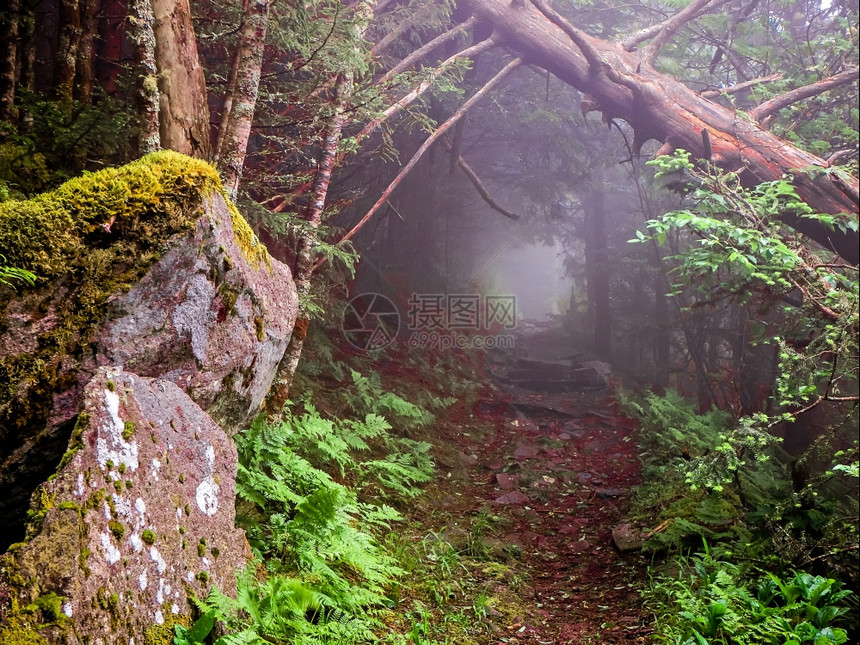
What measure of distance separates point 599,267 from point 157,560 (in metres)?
17.5

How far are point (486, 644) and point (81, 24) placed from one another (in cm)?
Answer: 564

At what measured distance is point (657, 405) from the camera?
35.5 feet

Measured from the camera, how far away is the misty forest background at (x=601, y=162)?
432 cm

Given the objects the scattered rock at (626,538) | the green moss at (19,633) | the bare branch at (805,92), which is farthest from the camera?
the bare branch at (805,92)

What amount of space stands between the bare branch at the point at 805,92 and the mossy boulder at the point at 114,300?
8282 mm

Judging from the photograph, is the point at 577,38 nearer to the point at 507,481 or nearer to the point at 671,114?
the point at 671,114

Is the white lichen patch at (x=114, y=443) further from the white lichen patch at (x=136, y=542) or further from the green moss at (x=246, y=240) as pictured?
the green moss at (x=246, y=240)

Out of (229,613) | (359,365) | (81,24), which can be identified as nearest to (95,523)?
(229,613)

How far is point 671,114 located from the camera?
863 centimetres

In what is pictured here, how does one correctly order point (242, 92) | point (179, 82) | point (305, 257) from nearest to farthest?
point (179, 82)
point (242, 92)
point (305, 257)

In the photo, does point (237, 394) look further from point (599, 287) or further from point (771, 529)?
point (599, 287)

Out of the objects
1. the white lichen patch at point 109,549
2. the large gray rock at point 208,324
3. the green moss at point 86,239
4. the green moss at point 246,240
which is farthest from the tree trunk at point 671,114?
the white lichen patch at point 109,549

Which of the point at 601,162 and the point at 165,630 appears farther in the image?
the point at 601,162

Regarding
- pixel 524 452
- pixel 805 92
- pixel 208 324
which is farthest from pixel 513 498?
pixel 805 92
